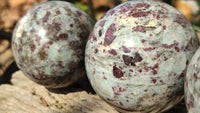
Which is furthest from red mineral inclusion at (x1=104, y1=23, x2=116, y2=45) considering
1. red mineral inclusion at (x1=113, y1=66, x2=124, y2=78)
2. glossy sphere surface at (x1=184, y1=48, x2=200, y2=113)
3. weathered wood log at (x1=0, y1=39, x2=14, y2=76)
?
weathered wood log at (x1=0, y1=39, x2=14, y2=76)

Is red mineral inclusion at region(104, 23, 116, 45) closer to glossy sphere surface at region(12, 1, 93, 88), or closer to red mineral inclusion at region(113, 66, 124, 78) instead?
red mineral inclusion at region(113, 66, 124, 78)

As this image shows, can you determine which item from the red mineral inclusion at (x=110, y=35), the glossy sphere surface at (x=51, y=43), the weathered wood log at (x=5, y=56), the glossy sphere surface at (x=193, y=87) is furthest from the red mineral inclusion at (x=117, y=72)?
the weathered wood log at (x=5, y=56)

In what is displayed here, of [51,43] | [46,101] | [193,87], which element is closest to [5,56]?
[46,101]

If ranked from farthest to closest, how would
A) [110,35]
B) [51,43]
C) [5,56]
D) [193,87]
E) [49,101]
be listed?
[5,56] → [49,101] → [51,43] → [110,35] → [193,87]

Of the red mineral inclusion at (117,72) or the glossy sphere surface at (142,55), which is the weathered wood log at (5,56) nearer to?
the glossy sphere surface at (142,55)

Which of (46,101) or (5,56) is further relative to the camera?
(5,56)

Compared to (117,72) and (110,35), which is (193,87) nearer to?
(117,72)
